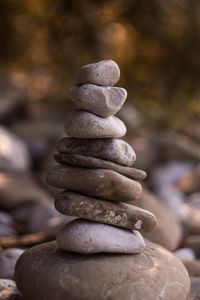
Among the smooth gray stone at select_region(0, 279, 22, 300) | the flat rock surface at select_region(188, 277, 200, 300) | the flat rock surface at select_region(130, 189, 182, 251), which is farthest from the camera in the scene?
the flat rock surface at select_region(130, 189, 182, 251)

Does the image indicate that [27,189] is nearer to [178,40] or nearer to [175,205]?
[175,205]

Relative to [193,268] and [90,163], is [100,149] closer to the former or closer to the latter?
[90,163]

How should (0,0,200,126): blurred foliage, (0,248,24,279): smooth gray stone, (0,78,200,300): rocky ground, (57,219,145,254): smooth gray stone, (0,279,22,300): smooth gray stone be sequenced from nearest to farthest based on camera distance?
(57,219,145,254): smooth gray stone, (0,279,22,300): smooth gray stone, (0,248,24,279): smooth gray stone, (0,78,200,300): rocky ground, (0,0,200,126): blurred foliage

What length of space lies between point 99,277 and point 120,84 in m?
6.12

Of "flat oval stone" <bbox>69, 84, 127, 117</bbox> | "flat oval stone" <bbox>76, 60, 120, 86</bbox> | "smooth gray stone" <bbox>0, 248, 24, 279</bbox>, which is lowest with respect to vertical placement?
"smooth gray stone" <bbox>0, 248, 24, 279</bbox>

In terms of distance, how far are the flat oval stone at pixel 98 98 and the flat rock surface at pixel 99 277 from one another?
0.66 metres

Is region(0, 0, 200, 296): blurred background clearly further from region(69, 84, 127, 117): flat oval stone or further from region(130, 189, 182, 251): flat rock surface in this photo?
region(69, 84, 127, 117): flat oval stone

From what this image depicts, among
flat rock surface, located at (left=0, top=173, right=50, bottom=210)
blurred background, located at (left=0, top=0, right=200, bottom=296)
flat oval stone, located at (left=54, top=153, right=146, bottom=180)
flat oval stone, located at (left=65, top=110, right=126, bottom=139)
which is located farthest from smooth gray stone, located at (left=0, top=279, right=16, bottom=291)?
blurred background, located at (left=0, top=0, right=200, bottom=296)

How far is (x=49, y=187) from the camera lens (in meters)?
5.73

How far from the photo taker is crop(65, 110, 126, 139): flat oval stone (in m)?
2.77

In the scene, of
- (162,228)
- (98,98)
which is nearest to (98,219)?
(98,98)

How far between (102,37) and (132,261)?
544 cm

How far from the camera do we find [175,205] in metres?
5.73

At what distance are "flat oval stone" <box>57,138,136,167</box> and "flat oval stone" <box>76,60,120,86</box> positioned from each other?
10.6 inches
